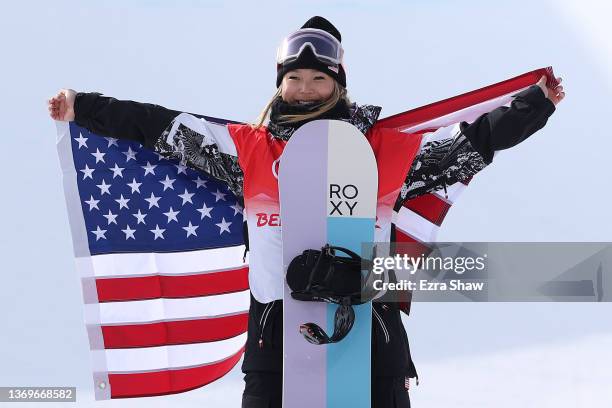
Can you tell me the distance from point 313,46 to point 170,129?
1.50 feet

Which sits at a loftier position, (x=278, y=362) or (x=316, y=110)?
(x=316, y=110)

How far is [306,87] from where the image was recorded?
302 centimetres

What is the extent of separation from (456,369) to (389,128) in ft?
5.57

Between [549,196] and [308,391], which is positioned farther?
[549,196]

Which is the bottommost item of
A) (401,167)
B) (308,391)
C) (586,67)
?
(308,391)

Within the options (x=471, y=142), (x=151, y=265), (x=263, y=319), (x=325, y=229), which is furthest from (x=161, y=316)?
(x=471, y=142)

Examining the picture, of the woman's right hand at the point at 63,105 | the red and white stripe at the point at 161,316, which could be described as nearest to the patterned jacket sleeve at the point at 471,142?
the red and white stripe at the point at 161,316

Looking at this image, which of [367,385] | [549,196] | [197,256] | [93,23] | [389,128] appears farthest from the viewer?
[93,23]

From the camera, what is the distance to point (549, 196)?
553 cm

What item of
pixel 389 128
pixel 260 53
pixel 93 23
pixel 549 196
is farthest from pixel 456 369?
pixel 93 23

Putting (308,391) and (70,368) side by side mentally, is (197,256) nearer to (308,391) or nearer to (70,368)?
(308,391)

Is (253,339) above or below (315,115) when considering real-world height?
below

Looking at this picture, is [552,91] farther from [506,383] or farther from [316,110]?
[506,383]

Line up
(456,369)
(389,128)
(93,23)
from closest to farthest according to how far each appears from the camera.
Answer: (389,128) → (456,369) → (93,23)
